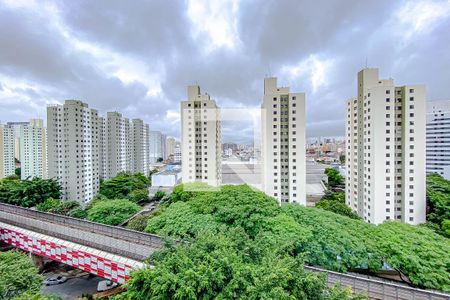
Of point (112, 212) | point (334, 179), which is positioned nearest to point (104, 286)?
point (112, 212)

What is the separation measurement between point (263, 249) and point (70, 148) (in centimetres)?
2646

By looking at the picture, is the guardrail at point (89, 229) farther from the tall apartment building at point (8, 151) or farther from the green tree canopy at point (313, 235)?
the tall apartment building at point (8, 151)

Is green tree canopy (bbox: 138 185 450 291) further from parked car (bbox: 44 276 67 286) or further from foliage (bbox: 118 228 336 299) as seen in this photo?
parked car (bbox: 44 276 67 286)

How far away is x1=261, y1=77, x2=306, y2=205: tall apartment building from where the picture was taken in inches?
749

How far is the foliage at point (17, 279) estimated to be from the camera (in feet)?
19.4

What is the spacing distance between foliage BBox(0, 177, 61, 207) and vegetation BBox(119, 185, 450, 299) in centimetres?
1851

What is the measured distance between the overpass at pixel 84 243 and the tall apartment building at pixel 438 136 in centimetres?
4067

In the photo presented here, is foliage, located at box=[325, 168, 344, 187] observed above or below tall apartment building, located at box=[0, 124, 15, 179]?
below

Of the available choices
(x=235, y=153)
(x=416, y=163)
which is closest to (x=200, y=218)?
(x=416, y=163)

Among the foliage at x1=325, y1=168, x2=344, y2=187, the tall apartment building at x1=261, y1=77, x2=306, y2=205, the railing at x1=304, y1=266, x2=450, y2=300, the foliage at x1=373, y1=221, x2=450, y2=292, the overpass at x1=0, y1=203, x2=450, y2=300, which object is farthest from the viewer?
the foliage at x1=325, y1=168, x2=344, y2=187

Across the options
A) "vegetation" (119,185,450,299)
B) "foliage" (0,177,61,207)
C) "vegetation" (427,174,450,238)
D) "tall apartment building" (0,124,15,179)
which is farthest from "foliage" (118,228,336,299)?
"tall apartment building" (0,124,15,179)

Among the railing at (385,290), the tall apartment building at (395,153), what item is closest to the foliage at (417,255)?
the railing at (385,290)

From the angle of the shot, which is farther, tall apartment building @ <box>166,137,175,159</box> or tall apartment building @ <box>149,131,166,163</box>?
tall apartment building @ <box>166,137,175,159</box>

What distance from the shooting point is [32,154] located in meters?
35.4
